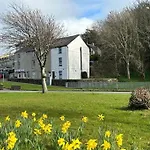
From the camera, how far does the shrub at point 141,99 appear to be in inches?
587

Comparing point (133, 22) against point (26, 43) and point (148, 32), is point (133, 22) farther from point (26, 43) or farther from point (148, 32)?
point (26, 43)

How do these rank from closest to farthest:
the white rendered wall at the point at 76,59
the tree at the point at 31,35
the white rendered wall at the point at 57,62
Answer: the tree at the point at 31,35
the white rendered wall at the point at 57,62
the white rendered wall at the point at 76,59

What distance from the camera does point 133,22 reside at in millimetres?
66188

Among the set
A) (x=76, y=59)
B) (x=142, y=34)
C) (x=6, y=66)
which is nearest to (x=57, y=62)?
(x=76, y=59)

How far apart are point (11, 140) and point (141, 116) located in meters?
8.57

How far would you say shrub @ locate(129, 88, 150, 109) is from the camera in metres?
14.9

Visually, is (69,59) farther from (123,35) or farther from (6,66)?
(6,66)

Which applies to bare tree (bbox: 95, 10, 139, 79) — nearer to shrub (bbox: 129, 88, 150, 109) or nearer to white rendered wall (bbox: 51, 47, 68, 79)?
white rendered wall (bbox: 51, 47, 68, 79)

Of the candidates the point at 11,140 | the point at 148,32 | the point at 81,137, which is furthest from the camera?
the point at 148,32

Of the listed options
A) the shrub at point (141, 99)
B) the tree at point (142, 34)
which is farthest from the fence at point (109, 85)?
the shrub at point (141, 99)

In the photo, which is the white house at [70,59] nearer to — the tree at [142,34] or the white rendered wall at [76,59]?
the white rendered wall at [76,59]

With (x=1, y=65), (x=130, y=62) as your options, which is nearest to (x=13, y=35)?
(x=130, y=62)

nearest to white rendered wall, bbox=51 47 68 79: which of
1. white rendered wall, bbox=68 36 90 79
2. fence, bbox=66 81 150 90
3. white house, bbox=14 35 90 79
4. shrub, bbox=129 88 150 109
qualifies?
white house, bbox=14 35 90 79

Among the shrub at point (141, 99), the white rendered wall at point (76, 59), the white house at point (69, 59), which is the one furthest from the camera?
the white rendered wall at point (76, 59)
